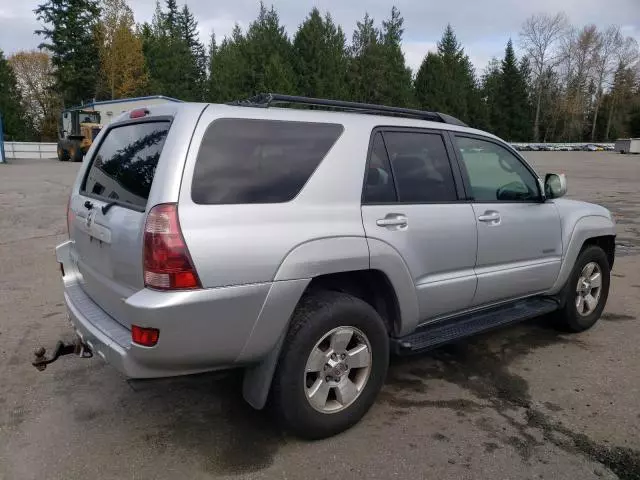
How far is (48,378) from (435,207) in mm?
2976

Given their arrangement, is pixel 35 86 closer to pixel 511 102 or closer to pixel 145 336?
pixel 511 102

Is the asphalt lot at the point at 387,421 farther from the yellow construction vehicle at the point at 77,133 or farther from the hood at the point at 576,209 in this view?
the yellow construction vehicle at the point at 77,133

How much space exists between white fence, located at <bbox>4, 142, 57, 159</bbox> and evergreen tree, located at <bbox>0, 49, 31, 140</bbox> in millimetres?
14061

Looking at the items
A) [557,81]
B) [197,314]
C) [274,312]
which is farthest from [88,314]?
[557,81]

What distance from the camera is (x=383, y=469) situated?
9.24 ft

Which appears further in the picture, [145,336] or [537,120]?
[537,120]

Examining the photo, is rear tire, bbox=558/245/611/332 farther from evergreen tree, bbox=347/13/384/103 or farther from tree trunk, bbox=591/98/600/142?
tree trunk, bbox=591/98/600/142

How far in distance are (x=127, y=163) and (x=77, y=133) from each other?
34.1m

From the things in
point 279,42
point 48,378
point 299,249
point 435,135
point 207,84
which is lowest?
point 48,378

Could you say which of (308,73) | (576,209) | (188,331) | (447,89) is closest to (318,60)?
(308,73)

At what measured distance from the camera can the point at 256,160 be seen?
2.86 meters

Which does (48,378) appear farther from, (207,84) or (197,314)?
(207,84)

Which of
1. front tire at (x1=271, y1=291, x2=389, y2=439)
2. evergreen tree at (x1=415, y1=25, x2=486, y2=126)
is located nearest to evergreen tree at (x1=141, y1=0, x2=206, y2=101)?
evergreen tree at (x1=415, y1=25, x2=486, y2=126)

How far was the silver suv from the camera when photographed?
2.59 m
